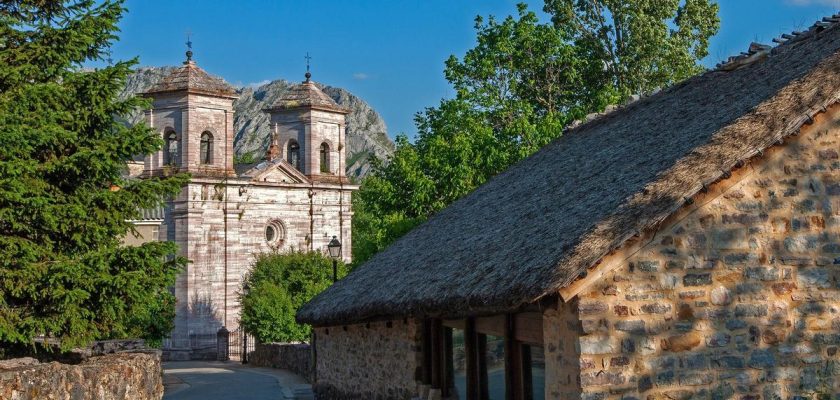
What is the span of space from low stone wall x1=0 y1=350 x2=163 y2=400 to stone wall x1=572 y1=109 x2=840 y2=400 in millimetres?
5602

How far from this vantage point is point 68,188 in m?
15.7

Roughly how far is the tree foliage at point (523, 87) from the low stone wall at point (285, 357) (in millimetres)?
3829

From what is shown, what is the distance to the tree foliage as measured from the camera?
29094 mm

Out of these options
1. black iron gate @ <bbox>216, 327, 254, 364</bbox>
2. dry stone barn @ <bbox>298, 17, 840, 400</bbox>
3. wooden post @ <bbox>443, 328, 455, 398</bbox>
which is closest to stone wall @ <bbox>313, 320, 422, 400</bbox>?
wooden post @ <bbox>443, 328, 455, 398</bbox>

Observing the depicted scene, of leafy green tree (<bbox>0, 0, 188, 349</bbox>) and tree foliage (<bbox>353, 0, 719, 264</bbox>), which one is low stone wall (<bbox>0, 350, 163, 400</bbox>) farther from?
tree foliage (<bbox>353, 0, 719, 264</bbox>)

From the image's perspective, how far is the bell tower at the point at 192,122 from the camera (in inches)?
1754

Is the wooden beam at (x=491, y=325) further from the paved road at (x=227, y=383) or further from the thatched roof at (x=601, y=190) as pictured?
the paved road at (x=227, y=383)

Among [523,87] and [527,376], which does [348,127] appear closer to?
[523,87]

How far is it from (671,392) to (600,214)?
5.67 ft

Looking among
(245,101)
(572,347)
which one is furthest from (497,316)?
(245,101)

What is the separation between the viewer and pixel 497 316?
36.1 feet

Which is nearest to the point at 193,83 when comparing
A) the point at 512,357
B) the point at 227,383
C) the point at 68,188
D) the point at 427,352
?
the point at 227,383

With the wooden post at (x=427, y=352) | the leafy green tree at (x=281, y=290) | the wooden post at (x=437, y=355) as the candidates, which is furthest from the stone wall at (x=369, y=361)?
the leafy green tree at (x=281, y=290)

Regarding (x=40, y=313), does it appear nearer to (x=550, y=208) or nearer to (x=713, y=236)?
(x=550, y=208)
